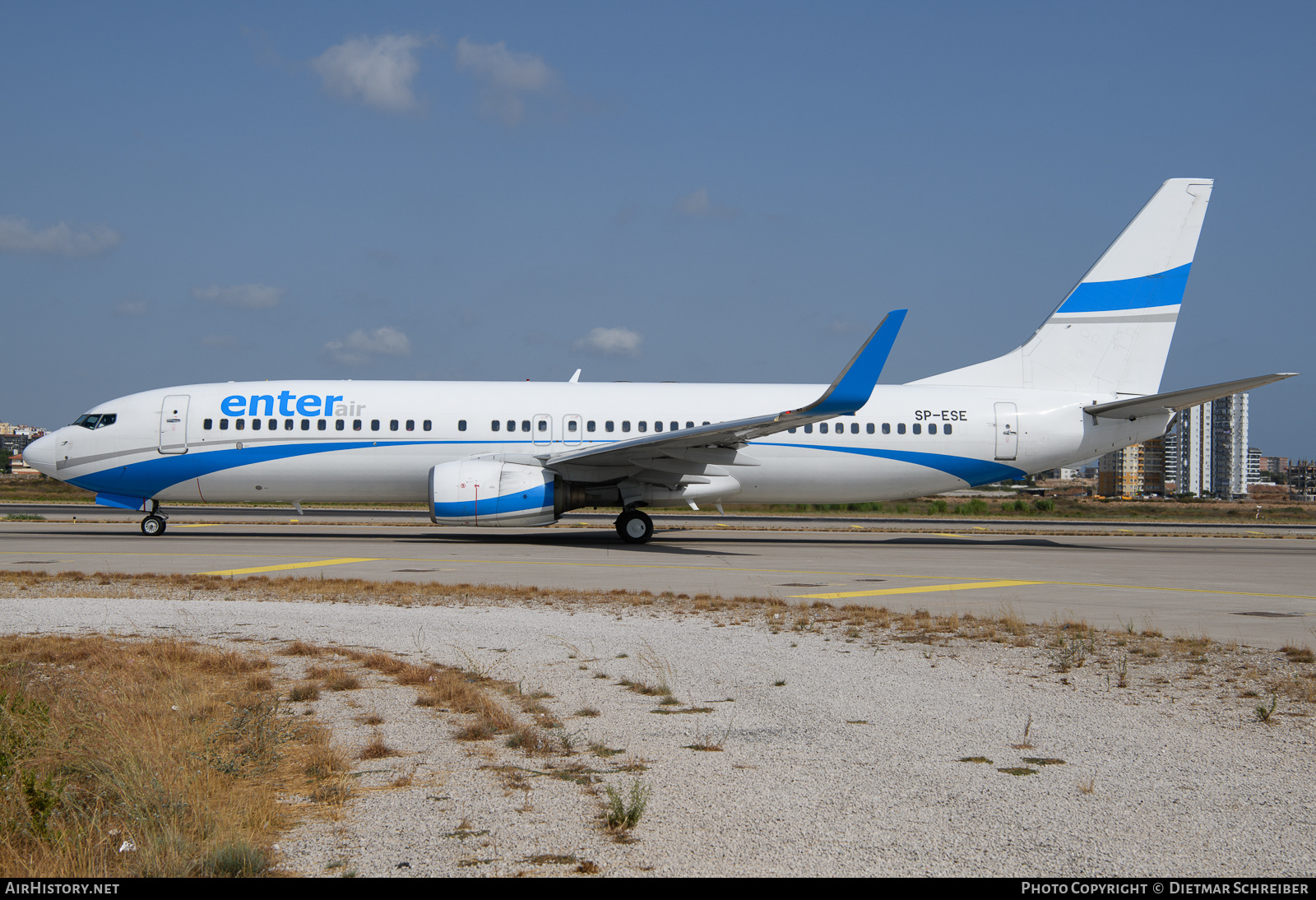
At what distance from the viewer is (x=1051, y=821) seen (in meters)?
4.16

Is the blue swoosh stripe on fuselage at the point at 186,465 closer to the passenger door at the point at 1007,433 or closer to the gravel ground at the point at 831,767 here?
the passenger door at the point at 1007,433

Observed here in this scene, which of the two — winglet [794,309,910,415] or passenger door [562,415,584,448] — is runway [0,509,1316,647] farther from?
winglet [794,309,910,415]

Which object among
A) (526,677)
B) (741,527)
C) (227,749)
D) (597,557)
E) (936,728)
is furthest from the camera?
(741,527)

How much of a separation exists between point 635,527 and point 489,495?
3.64m

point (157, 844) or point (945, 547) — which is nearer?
point (157, 844)

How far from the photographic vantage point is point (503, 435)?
22.0 meters

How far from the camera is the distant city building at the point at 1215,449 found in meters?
160

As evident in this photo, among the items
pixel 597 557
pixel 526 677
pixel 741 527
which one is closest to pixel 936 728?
pixel 526 677

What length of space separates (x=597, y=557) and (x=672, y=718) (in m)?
12.0

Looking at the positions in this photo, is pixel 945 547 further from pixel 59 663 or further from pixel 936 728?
pixel 59 663

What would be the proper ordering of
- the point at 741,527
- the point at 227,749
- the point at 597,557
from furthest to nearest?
the point at 741,527, the point at 597,557, the point at 227,749

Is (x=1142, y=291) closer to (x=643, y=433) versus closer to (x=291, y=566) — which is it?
(x=643, y=433)

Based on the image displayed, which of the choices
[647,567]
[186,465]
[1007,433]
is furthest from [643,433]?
[186,465]

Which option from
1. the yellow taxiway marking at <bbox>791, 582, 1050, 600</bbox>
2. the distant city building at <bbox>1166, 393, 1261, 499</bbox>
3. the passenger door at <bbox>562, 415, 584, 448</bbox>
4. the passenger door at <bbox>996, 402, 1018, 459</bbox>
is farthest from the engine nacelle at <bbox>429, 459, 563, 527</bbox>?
the distant city building at <bbox>1166, 393, 1261, 499</bbox>
